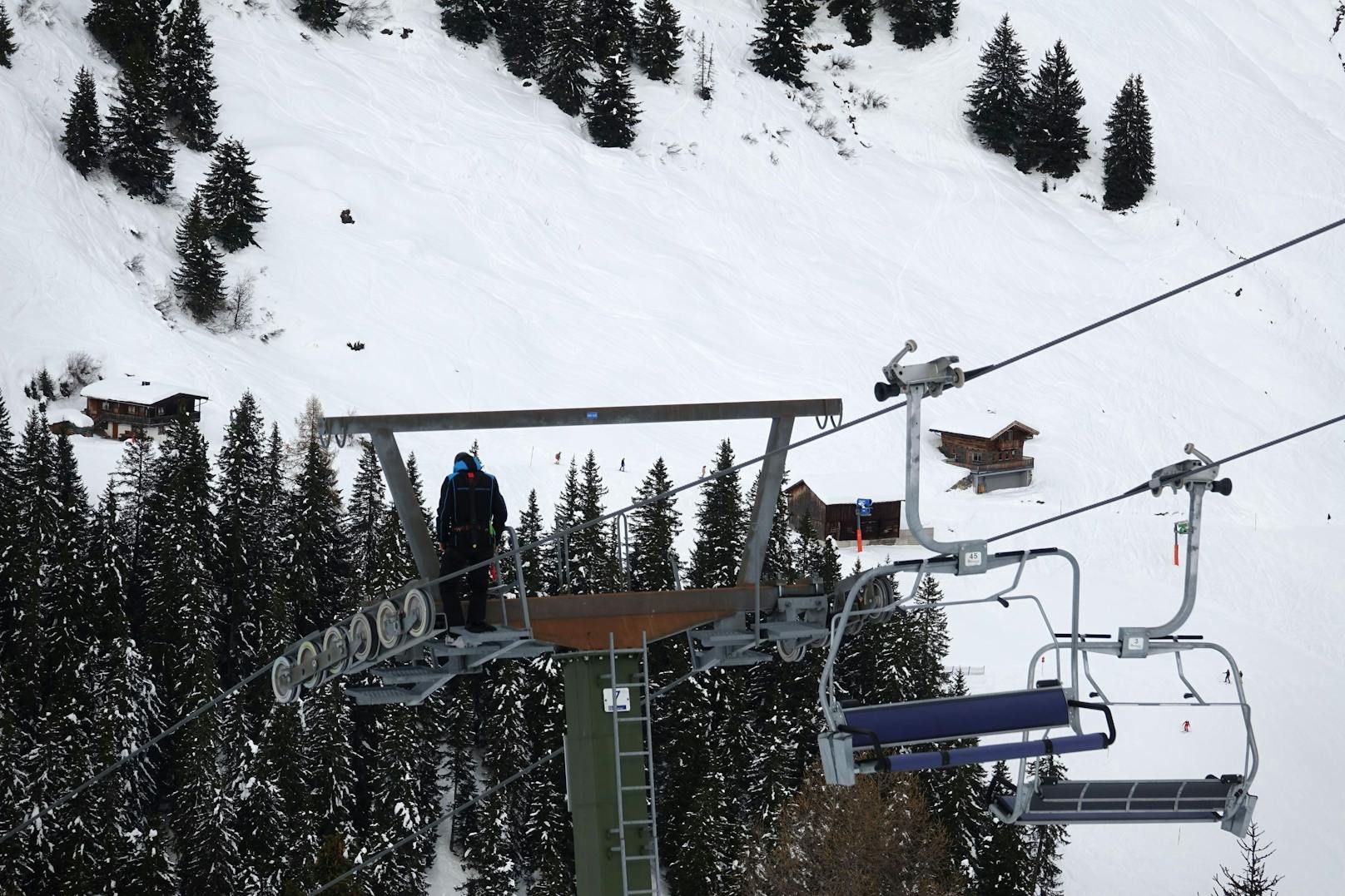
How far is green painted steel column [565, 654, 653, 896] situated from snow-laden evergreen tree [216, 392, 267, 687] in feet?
106

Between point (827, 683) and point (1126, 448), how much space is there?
61.2 metres

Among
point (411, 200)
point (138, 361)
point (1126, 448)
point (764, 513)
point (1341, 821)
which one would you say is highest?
point (411, 200)

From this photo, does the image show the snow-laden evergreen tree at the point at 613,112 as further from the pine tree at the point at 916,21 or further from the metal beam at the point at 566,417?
the metal beam at the point at 566,417

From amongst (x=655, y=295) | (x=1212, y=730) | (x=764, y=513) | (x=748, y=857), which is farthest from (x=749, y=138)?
(x=764, y=513)

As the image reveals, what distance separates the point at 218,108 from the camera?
83125 mm

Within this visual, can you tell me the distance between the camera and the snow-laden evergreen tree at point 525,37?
9388cm

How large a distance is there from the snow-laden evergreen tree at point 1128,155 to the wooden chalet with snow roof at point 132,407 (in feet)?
184

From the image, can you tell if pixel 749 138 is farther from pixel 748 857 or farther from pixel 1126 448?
pixel 748 857

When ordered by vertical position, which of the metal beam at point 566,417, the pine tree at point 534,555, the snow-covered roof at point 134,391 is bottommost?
the metal beam at point 566,417

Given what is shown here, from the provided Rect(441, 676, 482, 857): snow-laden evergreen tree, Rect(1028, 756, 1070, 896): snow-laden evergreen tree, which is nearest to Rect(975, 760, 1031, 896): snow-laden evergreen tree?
Rect(1028, 756, 1070, 896): snow-laden evergreen tree

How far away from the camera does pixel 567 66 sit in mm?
90625

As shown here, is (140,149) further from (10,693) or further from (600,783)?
(600,783)

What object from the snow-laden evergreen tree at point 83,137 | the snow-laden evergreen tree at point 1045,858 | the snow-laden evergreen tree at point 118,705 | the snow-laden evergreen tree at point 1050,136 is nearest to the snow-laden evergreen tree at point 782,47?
the snow-laden evergreen tree at point 1050,136

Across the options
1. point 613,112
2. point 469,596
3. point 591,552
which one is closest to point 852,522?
point 591,552
